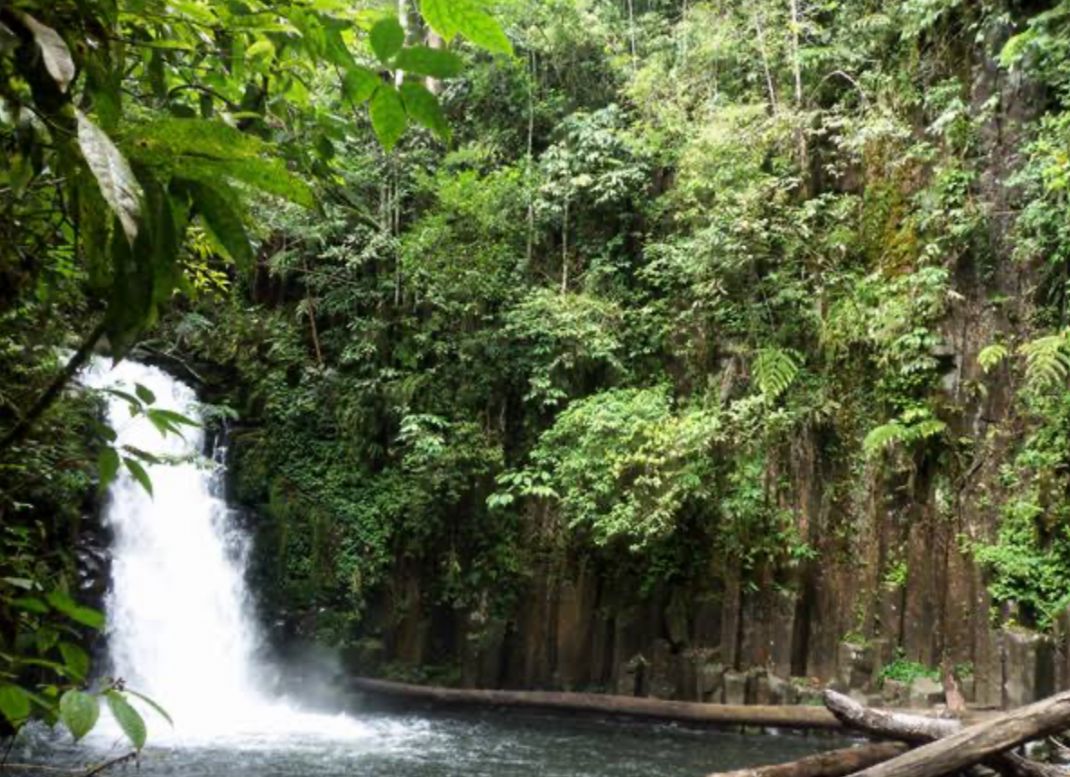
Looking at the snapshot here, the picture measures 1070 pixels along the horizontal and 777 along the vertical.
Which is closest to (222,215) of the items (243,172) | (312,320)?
(243,172)

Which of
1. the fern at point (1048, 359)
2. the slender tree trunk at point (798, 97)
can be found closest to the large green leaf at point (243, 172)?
the fern at point (1048, 359)

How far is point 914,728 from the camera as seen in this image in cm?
505

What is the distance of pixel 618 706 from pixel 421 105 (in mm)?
10717

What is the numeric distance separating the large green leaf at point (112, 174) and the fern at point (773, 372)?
10.3 metres

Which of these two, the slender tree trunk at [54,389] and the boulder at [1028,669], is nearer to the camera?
the slender tree trunk at [54,389]

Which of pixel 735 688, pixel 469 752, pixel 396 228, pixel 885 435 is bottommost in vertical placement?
pixel 469 752

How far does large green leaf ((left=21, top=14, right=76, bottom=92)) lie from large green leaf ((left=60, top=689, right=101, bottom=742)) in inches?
27.4

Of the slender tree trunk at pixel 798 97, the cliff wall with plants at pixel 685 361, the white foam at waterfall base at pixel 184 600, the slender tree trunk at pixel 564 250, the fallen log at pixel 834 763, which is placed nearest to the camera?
the fallen log at pixel 834 763

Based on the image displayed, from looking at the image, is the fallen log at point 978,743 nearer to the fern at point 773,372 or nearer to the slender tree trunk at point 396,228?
the fern at point 773,372

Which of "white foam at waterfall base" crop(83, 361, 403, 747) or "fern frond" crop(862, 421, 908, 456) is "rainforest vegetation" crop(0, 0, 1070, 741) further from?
"white foam at waterfall base" crop(83, 361, 403, 747)

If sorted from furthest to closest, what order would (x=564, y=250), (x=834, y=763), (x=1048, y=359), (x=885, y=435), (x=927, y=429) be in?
(x=564, y=250)
(x=885, y=435)
(x=927, y=429)
(x=1048, y=359)
(x=834, y=763)

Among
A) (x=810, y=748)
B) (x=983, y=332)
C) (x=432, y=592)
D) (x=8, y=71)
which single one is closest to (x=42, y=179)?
(x=8, y=71)

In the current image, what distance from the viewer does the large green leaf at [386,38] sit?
116 cm

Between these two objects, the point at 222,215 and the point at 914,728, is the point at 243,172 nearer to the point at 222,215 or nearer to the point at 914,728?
the point at 222,215
